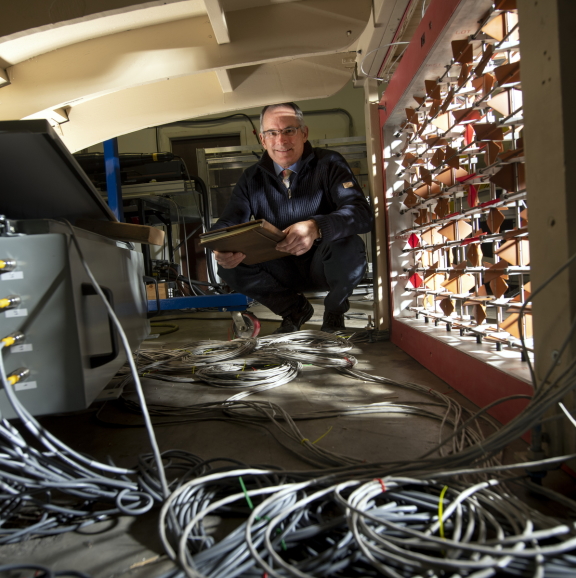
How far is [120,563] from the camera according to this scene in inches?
19.2

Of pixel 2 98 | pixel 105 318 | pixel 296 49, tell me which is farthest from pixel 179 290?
pixel 105 318

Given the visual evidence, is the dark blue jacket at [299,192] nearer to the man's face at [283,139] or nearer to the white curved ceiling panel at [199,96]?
the man's face at [283,139]

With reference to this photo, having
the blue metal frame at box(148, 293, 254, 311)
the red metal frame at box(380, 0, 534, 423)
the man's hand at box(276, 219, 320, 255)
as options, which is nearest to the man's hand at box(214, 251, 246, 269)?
the man's hand at box(276, 219, 320, 255)

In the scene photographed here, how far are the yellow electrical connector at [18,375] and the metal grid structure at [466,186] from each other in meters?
0.72

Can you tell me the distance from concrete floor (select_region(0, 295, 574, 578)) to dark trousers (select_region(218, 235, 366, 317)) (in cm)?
47

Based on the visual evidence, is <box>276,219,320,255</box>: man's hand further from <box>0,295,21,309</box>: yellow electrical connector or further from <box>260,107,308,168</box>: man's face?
<box>0,295,21,309</box>: yellow electrical connector

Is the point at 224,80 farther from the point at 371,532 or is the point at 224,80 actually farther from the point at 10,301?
the point at 371,532

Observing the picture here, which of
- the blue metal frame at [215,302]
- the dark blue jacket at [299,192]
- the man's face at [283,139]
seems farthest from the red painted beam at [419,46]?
the blue metal frame at [215,302]

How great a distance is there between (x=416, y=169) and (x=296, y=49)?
644mm

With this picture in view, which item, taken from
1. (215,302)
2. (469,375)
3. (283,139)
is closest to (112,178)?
(215,302)

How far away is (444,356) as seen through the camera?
1137 mm

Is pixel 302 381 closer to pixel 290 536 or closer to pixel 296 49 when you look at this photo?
pixel 290 536

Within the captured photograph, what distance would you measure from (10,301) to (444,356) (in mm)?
1002

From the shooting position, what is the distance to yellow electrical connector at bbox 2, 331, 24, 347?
554mm
